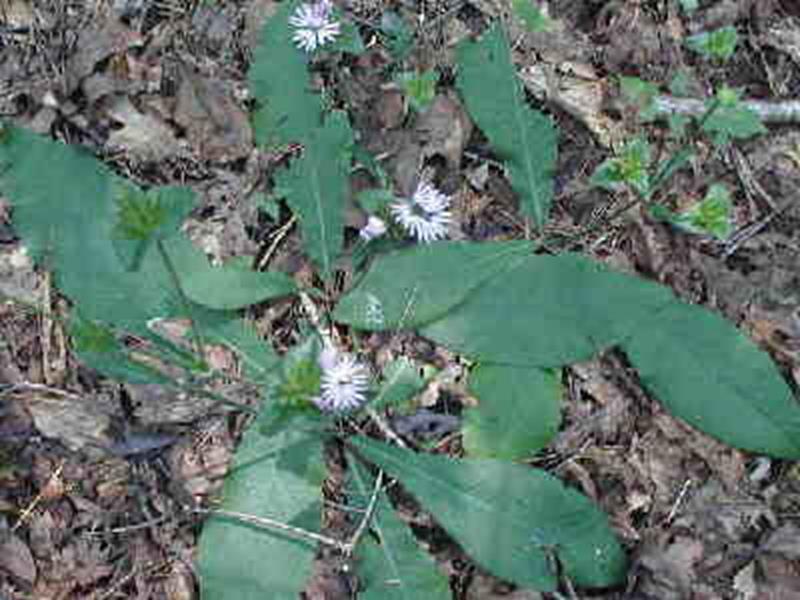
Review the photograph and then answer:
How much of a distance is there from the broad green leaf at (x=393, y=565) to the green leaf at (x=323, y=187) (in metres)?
0.67

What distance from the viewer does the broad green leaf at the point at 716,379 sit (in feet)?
8.09

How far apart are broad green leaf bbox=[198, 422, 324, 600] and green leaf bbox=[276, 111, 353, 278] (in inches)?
19.8

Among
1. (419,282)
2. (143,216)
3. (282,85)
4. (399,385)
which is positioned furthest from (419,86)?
(143,216)

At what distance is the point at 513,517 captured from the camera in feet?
7.85

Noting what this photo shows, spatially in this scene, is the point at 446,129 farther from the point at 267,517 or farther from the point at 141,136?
the point at 267,517

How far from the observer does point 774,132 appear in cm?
298

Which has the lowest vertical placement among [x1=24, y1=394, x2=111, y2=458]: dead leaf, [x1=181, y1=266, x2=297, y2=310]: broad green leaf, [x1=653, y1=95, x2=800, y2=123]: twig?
[x1=24, y1=394, x2=111, y2=458]: dead leaf

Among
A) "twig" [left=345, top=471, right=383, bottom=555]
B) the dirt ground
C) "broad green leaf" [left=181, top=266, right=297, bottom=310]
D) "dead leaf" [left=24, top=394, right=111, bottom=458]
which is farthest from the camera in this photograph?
"broad green leaf" [left=181, top=266, right=297, bottom=310]

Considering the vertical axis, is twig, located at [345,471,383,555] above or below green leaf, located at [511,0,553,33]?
below

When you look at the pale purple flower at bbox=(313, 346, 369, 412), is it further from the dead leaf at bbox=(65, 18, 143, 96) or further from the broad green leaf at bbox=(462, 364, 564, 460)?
the dead leaf at bbox=(65, 18, 143, 96)

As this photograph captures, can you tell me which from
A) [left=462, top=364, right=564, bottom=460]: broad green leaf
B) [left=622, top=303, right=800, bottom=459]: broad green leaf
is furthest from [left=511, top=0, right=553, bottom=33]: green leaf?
[left=462, top=364, right=564, bottom=460]: broad green leaf

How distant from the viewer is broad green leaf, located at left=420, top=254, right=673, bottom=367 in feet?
8.37

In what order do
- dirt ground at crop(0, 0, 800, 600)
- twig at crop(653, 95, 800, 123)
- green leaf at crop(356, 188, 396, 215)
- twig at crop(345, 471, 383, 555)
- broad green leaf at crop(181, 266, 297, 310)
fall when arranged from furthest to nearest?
twig at crop(653, 95, 800, 123), green leaf at crop(356, 188, 396, 215), broad green leaf at crop(181, 266, 297, 310), dirt ground at crop(0, 0, 800, 600), twig at crop(345, 471, 383, 555)

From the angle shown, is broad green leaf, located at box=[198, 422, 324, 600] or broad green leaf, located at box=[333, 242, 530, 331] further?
broad green leaf, located at box=[333, 242, 530, 331]
